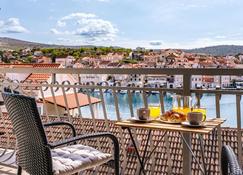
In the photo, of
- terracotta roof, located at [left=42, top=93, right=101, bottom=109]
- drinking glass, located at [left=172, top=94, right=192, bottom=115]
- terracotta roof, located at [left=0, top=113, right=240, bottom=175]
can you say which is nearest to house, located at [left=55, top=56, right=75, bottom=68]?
terracotta roof, located at [left=42, top=93, right=101, bottom=109]

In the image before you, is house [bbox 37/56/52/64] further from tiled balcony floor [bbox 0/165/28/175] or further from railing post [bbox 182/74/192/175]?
railing post [bbox 182/74/192/175]

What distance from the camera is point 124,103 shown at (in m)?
3.88

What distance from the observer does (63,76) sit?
13.8 ft

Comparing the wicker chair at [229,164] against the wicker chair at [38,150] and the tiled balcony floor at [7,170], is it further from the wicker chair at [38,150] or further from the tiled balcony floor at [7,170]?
the tiled balcony floor at [7,170]

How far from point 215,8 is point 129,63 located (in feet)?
4.72

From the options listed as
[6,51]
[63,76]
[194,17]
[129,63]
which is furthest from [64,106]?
[194,17]

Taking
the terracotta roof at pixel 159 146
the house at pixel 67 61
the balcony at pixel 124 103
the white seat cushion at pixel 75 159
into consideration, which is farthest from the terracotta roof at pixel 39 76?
the white seat cushion at pixel 75 159

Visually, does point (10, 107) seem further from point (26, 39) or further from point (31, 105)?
point (26, 39)

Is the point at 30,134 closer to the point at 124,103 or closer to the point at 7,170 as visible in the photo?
the point at 124,103

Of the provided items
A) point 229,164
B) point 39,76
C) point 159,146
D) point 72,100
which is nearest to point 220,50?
point 159,146

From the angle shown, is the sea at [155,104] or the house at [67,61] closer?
the sea at [155,104]

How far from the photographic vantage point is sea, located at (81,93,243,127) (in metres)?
3.28

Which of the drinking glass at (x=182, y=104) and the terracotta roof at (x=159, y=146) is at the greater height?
the drinking glass at (x=182, y=104)

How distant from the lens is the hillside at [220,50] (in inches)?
147
